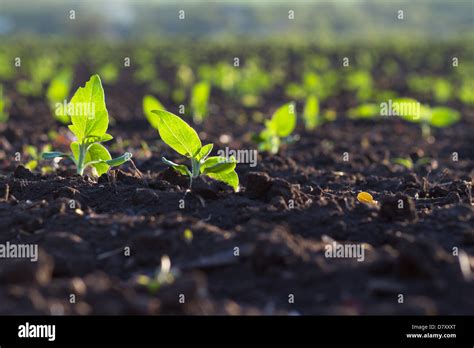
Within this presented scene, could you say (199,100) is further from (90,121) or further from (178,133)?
(178,133)

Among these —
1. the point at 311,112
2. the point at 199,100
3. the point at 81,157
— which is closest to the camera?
the point at 81,157

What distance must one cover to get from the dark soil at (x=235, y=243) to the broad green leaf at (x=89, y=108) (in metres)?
0.35

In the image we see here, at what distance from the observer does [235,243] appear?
316 cm

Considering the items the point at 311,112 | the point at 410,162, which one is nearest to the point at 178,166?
the point at 410,162

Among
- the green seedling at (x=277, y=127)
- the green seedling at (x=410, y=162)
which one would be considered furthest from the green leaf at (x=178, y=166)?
the green seedling at (x=410, y=162)

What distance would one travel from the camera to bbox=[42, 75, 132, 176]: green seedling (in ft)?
14.0

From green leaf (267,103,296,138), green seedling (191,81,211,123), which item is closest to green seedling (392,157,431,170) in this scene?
green leaf (267,103,296,138)

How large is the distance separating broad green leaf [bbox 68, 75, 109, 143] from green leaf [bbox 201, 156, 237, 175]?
0.65 meters

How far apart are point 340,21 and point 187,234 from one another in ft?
251

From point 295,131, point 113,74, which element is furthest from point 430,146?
point 113,74

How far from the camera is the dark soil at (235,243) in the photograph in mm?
2688

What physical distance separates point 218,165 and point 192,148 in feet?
0.68

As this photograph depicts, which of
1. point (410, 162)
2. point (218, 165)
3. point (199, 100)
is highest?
point (199, 100)

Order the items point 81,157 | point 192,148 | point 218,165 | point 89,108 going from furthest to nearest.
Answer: point 81,157 → point 89,108 → point 192,148 → point 218,165
